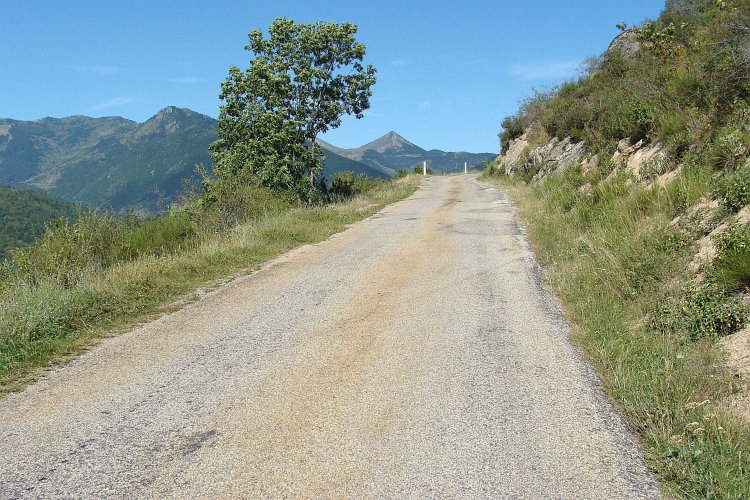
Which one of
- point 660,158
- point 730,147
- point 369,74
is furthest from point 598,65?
point 730,147

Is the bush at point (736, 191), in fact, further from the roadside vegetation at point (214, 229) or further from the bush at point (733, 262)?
the roadside vegetation at point (214, 229)

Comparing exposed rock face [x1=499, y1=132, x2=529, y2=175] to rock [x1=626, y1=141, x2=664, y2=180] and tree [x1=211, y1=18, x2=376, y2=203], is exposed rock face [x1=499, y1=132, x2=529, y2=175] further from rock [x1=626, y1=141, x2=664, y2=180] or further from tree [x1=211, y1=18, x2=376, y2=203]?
rock [x1=626, y1=141, x2=664, y2=180]

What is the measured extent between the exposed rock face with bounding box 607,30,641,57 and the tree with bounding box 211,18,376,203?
11.9 metres

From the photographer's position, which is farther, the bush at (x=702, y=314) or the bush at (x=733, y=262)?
the bush at (x=733, y=262)

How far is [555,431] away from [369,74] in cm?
2800

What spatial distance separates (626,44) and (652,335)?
21782mm

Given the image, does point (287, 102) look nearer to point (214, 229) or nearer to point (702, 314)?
point (214, 229)

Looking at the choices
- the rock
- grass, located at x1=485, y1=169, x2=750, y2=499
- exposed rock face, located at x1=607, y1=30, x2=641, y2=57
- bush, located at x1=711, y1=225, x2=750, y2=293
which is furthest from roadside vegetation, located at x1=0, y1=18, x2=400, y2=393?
exposed rock face, located at x1=607, y1=30, x2=641, y2=57

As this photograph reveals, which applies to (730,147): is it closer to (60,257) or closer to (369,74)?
(60,257)

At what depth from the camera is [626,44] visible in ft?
76.5

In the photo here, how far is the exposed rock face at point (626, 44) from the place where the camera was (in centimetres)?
2231

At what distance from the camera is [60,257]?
8805 millimetres

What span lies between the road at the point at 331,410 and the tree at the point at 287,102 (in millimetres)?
16795

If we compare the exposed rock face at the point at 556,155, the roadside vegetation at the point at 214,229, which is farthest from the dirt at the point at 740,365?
the exposed rock face at the point at 556,155
